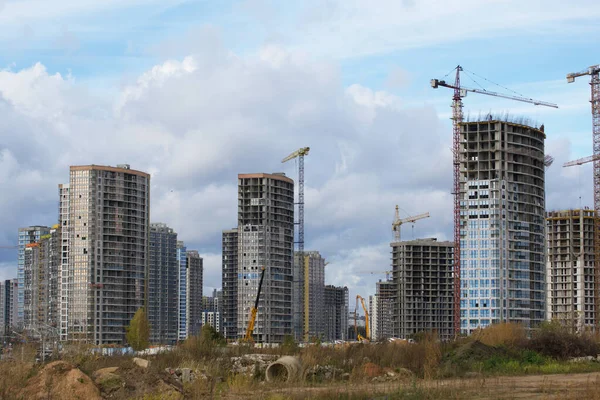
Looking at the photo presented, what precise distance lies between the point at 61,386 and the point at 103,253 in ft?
518

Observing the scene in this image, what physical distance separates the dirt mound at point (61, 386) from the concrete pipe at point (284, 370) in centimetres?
1009

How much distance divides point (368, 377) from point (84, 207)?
496 feet

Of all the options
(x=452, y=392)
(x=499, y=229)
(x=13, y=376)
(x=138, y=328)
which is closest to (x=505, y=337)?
(x=452, y=392)

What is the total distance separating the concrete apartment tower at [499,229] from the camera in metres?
159

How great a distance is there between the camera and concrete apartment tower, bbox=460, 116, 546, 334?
159125mm

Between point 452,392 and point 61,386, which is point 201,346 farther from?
point 452,392

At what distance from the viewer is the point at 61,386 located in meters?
27.9

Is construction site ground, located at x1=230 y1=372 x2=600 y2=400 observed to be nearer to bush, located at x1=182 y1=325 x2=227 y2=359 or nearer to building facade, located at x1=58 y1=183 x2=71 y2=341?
bush, located at x1=182 y1=325 x2=227 y2=359

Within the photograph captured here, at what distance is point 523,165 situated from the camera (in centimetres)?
16462

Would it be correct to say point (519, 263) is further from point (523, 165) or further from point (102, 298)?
point (102, 298)

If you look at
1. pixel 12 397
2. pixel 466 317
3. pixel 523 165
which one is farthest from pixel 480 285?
pixel 12 397

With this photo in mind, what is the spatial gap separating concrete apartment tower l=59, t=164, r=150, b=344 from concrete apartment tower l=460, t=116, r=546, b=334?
69073 millimetres

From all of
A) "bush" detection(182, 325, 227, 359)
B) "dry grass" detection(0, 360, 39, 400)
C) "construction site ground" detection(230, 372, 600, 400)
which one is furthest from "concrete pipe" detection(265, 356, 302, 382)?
"dry grass" detection(0, 360, 39, 400)

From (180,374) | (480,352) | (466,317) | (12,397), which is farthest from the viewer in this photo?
(466,317)
